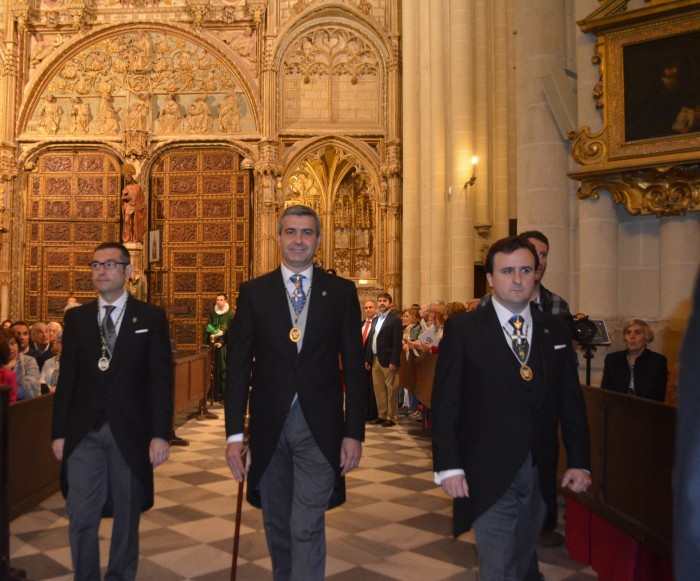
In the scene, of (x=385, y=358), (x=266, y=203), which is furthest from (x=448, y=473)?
(x=266, y=203)

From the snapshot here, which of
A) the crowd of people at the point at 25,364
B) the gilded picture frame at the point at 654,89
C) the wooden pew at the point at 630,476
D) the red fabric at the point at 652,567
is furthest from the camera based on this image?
the gilded picture frame at the point at 654,89

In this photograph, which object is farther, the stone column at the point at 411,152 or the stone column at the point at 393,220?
the stone column at the point at 393,220

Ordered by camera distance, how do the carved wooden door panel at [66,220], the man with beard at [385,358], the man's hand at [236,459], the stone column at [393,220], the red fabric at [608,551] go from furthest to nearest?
the carved wooden door panel at [66,220] < the stone column at [393,220] < the man with beard at [385,358] < the red fabric at [608,551] < the man's hand at [236,459]

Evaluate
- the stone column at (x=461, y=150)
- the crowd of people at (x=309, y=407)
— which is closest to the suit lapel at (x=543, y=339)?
the crowd of people at (x=309, y=407)

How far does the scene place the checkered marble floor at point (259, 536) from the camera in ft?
14.6

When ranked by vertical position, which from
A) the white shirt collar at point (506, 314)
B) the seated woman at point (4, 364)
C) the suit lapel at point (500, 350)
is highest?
the white shirt collar at point (506, 314)

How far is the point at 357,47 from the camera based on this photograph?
755 inches

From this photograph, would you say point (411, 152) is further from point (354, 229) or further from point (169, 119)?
point (169, 119)

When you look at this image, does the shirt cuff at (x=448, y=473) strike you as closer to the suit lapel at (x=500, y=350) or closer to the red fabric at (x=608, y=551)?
the suit lapel at (x=500, y=350)

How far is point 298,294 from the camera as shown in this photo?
352cm

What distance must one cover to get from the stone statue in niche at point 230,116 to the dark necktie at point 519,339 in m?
16.8

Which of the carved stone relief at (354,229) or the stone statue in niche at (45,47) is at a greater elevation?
the stone statue in niche at (45,47)

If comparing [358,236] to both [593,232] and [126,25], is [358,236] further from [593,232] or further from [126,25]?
[593,232]

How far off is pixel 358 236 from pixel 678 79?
1587 cm
